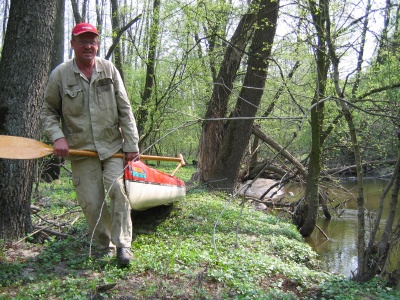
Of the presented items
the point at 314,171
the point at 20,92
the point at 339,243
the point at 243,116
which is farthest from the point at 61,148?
the point at 339,243

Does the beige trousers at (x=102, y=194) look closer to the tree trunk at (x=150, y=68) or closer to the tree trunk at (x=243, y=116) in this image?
the tree trunk at (x=243, y=116)

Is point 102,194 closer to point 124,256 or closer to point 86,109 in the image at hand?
point 124,256

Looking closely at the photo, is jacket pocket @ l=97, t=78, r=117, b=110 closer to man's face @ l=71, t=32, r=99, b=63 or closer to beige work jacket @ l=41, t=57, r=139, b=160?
beige work jacket @ l=41, t=57, r=139, b=160

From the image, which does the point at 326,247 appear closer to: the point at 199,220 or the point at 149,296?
the point at 199,220

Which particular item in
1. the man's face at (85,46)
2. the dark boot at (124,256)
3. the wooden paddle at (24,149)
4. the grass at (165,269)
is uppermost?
the man's face at (85,46)

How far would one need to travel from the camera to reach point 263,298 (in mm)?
3166

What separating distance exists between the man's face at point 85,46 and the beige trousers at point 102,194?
Result: 0.94m

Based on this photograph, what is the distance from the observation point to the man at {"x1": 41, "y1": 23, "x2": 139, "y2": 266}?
12.4ft

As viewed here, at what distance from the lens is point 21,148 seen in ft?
12.4

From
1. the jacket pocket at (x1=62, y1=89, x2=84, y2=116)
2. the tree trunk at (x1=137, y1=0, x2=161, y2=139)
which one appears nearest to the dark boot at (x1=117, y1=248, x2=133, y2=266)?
the jacket pocket at (x1=62, y1=89, x2=84, y2=116)

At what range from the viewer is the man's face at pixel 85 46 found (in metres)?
3.70

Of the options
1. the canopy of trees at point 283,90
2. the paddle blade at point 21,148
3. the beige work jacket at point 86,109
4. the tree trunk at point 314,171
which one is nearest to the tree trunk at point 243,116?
the canopy of trees at point 283,90

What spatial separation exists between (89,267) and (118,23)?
33.5ft

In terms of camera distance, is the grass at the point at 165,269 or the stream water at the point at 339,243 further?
the stream water at the point at 339,243
